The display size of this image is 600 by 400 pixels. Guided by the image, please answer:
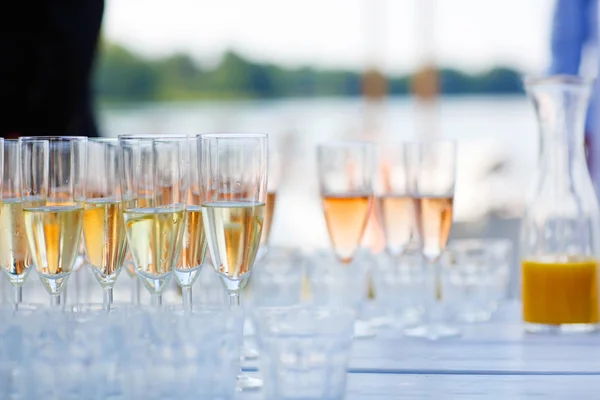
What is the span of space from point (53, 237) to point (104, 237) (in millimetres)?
61

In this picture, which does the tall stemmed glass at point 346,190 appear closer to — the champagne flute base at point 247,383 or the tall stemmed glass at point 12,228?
the champagne flute base at point 247,383

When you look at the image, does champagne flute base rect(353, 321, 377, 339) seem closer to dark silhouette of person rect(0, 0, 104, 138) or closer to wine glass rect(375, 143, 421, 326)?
wine glass rect(375, 143, 421, 326)

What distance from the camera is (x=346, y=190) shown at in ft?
4.37

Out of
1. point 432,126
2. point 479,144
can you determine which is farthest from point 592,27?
point 432,126

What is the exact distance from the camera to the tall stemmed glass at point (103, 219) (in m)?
1.02

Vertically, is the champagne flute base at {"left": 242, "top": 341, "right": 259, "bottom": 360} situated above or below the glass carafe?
below

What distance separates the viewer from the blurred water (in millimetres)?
4762

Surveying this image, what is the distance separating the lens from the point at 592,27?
315 cm

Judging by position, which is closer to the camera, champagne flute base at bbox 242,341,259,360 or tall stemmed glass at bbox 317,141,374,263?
champagne flute base at bbox 242,341,259,360

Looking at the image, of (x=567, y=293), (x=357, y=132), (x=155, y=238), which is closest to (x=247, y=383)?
(x=155, y=238)

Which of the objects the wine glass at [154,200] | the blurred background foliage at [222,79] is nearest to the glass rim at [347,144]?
the wine glass at [154,200]

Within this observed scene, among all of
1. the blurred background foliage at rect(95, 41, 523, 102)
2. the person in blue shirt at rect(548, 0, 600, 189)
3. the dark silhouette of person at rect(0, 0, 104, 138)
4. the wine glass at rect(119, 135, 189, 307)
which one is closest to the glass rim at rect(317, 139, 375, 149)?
the wine glass at rect(119, 135, 189, 307)

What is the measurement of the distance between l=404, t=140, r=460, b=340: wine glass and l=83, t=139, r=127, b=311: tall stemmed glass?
49 centimetres

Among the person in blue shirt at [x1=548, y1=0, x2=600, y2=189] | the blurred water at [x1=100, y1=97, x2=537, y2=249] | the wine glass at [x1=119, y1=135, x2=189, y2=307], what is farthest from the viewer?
the blurred water at [x1=100, y1=97, x2=537, y2=249]
